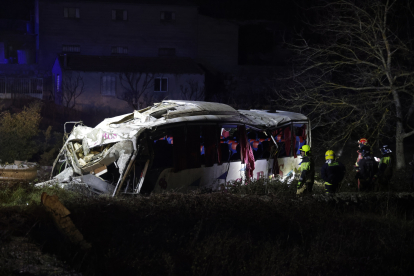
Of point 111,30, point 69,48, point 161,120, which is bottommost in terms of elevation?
point 161,120

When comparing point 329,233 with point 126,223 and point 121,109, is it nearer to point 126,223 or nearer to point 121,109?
point 126,223

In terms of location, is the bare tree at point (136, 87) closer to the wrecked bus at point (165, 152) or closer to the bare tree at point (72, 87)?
the bare tree at point (72, 87)

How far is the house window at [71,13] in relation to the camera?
3428cm

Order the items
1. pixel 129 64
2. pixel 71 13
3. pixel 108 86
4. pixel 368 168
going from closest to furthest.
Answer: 1. pixel 368 168
2. pixel 108 86
3. pixel 129 64
4. pixel 71 13

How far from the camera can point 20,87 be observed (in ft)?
107

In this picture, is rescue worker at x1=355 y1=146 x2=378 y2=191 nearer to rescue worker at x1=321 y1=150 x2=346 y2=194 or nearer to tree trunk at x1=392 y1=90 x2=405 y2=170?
rescue worker at x1=321 y1=150 x2=346 y2=194

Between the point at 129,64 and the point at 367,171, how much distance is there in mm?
24566

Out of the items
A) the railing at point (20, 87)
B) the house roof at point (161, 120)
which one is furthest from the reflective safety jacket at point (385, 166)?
the railing at point (20, 87)

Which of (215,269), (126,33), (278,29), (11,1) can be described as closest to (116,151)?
(215,269)

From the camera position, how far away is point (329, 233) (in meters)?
7.12

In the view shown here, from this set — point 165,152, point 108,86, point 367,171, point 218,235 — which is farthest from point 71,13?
point 218,235

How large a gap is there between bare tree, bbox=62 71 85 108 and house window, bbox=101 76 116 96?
1427mm

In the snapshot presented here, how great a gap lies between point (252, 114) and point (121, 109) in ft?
66.7

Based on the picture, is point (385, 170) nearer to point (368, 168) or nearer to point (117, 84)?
point (368, 168)
